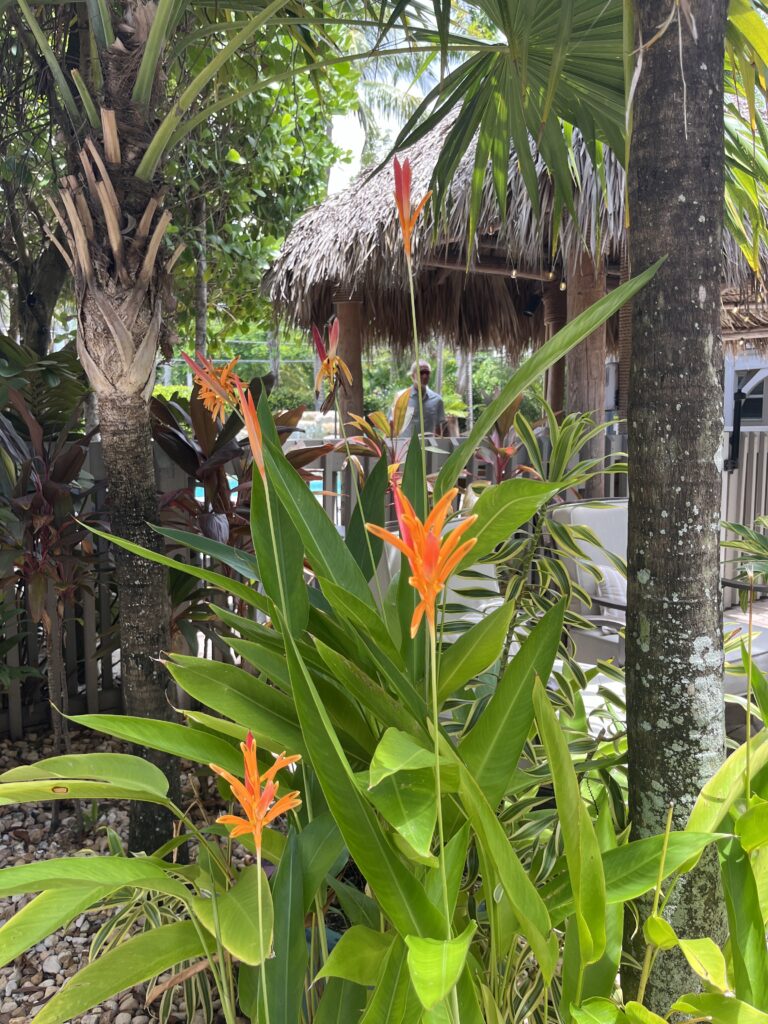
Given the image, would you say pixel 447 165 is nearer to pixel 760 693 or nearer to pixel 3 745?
pixel 760 693

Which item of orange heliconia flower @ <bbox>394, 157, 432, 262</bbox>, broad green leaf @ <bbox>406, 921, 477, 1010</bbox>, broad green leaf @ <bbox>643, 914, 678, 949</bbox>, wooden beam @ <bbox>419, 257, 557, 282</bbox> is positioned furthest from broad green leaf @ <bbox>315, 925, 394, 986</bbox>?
wooden beam @ <bbox>419, 257, 557, 282</bbox>

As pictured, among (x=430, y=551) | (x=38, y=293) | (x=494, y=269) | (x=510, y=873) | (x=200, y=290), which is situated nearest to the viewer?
(x=430, y=551)

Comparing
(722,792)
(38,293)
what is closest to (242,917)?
(722,792)

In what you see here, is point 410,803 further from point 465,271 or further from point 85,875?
point 465,271

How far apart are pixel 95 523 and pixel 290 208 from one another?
14.4 ft

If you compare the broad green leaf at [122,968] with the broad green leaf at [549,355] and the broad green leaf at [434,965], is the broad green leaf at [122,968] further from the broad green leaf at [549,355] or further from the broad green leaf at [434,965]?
the broad green leaf at [549,355]

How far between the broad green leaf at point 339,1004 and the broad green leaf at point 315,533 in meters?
0.46

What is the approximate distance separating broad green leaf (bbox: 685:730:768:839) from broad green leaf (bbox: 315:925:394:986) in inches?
15.4

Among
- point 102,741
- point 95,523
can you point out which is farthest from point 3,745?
point 95,523

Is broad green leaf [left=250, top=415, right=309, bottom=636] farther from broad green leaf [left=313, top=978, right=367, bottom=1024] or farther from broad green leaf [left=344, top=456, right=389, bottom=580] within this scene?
broad green leaf [left=313, top=978, right=367, bottom=1024]

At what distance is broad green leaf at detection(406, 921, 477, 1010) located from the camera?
0.60m

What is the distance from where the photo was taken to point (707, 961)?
0.79 metres

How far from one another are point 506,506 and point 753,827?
47cm

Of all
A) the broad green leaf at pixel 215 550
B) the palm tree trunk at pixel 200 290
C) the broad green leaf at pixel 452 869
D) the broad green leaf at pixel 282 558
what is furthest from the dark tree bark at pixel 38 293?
the broad green leaf at pixel 452 869
